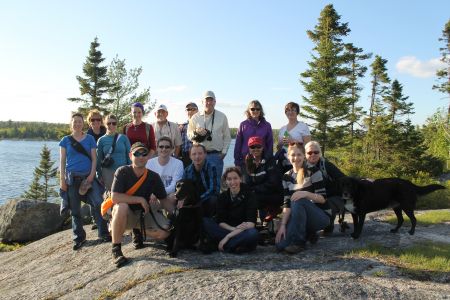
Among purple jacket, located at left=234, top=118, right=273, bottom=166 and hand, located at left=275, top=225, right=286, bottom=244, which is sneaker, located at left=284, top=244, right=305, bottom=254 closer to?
hand, located at left=275, top=225, right=286, bottom=244

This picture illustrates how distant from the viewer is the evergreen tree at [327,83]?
26.8m

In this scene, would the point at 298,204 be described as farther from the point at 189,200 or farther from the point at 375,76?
the point at 375,76

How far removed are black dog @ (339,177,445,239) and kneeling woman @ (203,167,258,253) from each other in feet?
4.89

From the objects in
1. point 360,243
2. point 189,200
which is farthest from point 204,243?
point 360,243

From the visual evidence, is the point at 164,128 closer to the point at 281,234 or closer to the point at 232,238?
the point at 232,238

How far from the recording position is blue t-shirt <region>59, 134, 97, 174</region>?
20.3 feet

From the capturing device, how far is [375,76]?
141 ft

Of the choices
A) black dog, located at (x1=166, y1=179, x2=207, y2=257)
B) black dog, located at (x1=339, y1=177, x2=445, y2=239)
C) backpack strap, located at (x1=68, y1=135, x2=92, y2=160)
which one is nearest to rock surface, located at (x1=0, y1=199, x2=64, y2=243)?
backpack strap, located at (x1=68, y1=135, x2=92, y2=160)

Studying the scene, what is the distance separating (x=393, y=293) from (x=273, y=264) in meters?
1.43

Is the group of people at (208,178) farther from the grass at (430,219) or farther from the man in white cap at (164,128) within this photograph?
the grass at (430,219)

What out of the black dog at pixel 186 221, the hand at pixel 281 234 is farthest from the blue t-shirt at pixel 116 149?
the hand at pixel 281 234

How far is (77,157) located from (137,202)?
6.31ft

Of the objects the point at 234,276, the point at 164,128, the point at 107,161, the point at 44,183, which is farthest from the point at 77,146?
the point at 44,183

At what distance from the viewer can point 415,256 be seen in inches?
190
